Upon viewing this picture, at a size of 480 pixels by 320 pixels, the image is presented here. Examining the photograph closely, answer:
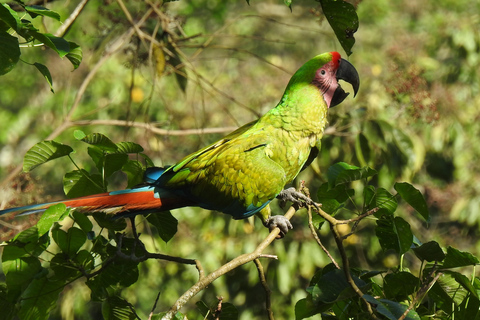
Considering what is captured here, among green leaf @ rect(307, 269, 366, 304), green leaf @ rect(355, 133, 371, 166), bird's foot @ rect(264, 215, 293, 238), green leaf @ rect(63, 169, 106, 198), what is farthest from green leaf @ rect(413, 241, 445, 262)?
green leaf @ rect(355, 133, 371, 166)

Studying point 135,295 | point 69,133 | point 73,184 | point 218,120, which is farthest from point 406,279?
point 69,133

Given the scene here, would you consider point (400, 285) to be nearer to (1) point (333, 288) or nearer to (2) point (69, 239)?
(1) point (333, 288)

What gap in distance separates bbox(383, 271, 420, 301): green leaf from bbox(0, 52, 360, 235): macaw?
437 millimetres

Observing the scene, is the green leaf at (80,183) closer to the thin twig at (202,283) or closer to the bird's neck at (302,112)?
the thin twig at (202,283)

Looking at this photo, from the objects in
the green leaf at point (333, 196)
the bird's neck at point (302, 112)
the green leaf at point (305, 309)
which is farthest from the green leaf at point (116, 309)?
the bird's neck at point (302, 112)

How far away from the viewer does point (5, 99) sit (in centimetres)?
520

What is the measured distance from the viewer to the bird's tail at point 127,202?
1.14 metres

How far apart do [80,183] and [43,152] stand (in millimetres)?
152

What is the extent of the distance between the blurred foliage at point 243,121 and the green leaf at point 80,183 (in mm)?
415

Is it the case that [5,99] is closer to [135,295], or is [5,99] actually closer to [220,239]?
[135,295]

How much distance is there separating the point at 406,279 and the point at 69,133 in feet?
12.1

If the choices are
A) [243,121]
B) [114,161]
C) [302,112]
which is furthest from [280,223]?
[243,121]

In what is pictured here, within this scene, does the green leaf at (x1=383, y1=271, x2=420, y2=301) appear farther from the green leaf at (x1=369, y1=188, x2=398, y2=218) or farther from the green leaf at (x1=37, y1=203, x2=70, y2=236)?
the green leaf at (x1=37, y1=203, x2=70, y2=236)

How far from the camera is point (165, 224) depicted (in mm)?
1179
